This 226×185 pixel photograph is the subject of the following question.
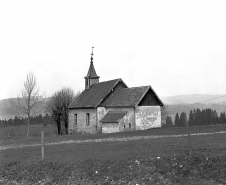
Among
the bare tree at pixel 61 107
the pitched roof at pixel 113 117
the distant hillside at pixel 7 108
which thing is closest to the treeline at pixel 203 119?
the bare tree at pixel 61 107

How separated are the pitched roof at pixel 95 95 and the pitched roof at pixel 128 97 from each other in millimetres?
1329

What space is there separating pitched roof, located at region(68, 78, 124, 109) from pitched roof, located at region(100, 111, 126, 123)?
8.00ft

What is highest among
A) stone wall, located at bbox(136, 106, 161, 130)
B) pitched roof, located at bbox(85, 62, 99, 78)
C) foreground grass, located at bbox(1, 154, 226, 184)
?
pitched roof, located at bbox(85, 62, 99, 78)

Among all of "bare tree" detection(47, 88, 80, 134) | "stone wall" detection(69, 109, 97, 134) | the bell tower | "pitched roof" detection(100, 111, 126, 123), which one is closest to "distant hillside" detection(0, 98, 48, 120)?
"bare tree" detection(47, 88, 80, 134)

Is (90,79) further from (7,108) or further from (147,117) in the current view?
(7,108)

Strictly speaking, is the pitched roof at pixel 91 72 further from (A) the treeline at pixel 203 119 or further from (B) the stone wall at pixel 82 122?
(A) the treeline at pixel 203 119

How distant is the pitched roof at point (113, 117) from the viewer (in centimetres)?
3681

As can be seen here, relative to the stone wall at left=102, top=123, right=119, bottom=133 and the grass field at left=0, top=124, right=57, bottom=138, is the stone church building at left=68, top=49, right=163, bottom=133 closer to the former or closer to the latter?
the stone wall at left=102, top=123, right=119, bottom=133

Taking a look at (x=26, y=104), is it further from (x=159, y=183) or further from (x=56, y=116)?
(x=159, y=183)

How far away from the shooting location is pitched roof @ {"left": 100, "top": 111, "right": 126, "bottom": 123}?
36806 millimetres

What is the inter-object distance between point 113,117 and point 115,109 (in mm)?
2076

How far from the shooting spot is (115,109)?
39.7 m

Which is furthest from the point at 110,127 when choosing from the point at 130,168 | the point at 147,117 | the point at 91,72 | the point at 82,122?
the point at 130,168

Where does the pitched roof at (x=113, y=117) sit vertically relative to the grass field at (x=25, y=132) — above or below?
above
